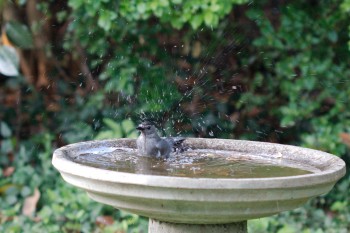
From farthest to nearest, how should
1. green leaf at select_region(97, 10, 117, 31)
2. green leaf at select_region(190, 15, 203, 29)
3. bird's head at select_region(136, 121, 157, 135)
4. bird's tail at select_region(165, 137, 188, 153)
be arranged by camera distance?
green leaf at select_region(97, 10, 117, 31) < green leaf at select_region(190, 15, 203, 29) < bird's tail at select_region(165, 137, 188, 153) < bird's head at select_region(136, 121, 157, 135)

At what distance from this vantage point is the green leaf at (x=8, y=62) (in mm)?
2348

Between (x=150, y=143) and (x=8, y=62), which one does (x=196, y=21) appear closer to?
(x=150, y=143)

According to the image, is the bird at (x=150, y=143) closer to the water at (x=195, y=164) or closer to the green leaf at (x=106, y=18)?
the water at (x=195, y=164)

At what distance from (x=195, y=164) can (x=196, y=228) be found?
41 centimetres

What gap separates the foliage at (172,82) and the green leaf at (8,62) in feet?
11.0

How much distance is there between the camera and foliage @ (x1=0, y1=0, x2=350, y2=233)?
615 cm

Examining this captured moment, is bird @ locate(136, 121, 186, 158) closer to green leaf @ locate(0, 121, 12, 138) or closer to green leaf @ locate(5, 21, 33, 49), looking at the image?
green leaf @ locate(5, 21, 33, 49)

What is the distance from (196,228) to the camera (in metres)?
3.21

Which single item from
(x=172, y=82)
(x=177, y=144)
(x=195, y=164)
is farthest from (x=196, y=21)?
(x=195, y=164)

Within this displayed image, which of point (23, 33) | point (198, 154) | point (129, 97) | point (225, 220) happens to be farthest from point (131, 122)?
point (23, 33)

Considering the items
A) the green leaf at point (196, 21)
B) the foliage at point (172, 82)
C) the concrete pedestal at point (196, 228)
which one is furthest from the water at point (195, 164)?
the foliage at point (172, 82)

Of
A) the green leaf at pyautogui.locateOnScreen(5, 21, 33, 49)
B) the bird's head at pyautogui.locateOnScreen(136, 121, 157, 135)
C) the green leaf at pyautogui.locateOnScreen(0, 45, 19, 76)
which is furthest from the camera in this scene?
the bird's head at pyautogui.locateOnScreen(136, 121, 157, 135)

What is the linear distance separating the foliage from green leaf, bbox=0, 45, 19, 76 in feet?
11.0

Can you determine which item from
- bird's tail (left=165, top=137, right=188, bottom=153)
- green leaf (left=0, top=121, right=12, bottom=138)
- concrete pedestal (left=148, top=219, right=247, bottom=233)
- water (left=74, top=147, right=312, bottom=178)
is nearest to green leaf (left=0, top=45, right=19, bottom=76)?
water (left=74, top=147, right=312, bottom=178)
